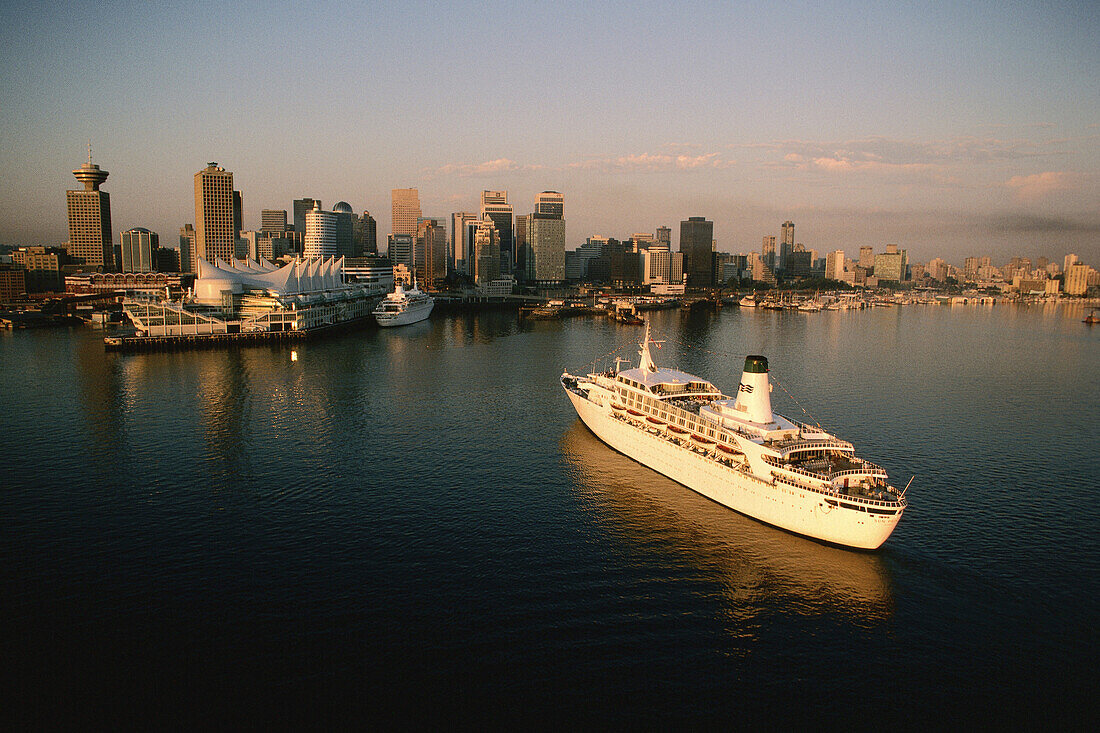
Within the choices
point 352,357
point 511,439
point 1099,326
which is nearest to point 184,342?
point 352,357

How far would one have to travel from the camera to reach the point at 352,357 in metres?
44.9

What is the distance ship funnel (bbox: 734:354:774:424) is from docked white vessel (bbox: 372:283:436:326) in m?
54.9

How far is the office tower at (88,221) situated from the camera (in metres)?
122

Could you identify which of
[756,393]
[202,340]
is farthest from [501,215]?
[756,393]

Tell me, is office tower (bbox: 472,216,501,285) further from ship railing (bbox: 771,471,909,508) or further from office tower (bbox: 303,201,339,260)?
ship railing (bbox: 771,471,909,508)

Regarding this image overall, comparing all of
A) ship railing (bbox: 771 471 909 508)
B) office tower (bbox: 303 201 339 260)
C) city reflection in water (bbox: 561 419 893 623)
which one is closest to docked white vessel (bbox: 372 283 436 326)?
city reflection in water (bbox: 561 419 893 623)

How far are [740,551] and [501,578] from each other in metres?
5.98

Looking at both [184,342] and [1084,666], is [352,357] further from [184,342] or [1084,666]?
[1084,666]

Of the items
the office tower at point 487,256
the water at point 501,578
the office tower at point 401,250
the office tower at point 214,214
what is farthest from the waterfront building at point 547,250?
the water at point 501,578

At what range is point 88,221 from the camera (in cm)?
12181

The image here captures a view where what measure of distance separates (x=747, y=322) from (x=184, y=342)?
63.1 metres

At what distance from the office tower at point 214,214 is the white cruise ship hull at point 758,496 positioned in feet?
420

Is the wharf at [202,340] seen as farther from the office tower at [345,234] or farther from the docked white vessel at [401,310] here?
the office tower at [345,234]

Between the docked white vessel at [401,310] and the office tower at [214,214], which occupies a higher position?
the office tower at [214,214]
